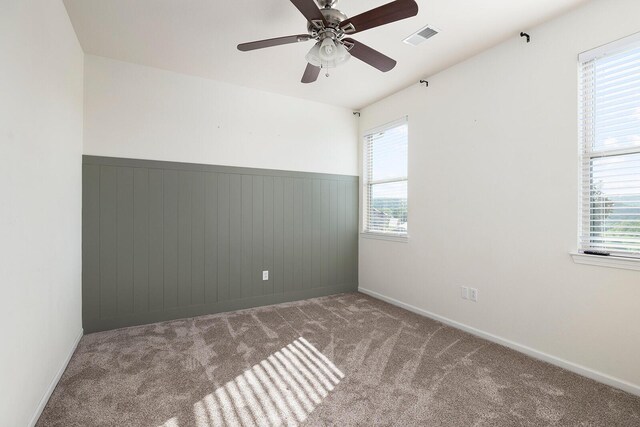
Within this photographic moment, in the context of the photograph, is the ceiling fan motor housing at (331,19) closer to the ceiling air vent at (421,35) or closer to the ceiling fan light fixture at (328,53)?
the ceiling fan light fixture at (328,53)

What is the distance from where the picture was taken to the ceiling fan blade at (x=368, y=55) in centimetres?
210

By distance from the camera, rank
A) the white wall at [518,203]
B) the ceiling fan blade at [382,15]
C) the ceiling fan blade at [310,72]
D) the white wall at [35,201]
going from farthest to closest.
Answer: the ceiling fan blade at [310,72] → the white wall at [518,203] → the ceiling fan blade at [382,15] → the white wall at [35,201]

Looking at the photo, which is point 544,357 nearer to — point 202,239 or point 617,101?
point 617,101

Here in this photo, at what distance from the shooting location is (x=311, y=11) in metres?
1.81

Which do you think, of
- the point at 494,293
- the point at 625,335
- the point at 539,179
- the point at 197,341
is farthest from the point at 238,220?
the point at 625,335

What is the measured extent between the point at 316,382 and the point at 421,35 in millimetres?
2928

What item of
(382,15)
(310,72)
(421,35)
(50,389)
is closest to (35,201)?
(50,389)

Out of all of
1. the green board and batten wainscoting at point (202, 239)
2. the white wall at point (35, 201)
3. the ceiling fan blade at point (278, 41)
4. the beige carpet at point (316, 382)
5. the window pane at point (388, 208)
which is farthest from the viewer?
the window pane at point (388, 208)

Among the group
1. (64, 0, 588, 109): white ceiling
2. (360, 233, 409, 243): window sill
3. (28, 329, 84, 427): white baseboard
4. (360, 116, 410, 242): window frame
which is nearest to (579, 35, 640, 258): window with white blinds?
(64, 0, 588, 109): white ceiling

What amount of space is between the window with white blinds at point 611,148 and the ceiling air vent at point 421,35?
111cm

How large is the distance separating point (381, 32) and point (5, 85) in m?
2.51

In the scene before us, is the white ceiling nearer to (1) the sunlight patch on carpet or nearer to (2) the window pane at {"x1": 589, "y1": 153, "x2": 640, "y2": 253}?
(2) the window pane at {"x1": 589, "y1": 153, "x2": 640, "y2": 253}

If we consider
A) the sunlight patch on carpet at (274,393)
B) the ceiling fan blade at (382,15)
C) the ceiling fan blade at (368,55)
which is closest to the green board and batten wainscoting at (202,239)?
the sunlight patch on carpet at (274,393)

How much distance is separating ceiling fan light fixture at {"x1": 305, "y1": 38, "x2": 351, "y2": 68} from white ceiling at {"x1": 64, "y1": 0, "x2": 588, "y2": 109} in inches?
18.0
